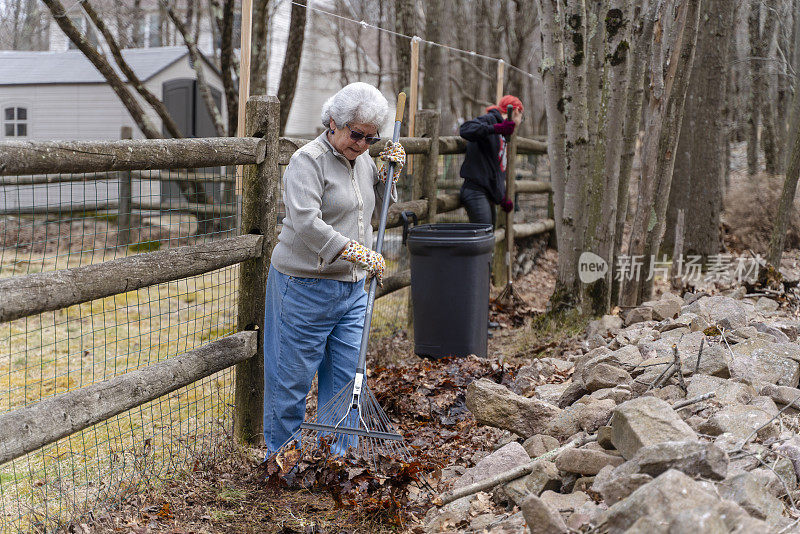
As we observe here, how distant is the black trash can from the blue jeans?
6.00ft

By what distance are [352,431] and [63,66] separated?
17602 mm

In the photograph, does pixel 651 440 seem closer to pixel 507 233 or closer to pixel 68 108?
pixel 507 233

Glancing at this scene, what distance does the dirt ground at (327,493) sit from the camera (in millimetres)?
3490

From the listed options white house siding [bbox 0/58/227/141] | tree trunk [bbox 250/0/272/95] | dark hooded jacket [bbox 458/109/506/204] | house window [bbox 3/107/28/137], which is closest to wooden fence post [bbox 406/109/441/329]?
dark hooded jacket [bbox 458/109/506/204]

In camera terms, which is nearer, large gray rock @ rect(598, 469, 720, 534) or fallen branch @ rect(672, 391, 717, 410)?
large gray rock @ rect(598, 469, 720, 534)

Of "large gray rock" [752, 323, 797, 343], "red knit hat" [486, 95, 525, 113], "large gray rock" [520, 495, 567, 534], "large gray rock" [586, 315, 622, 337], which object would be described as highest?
"red knit hat" [486, 95, 525, 113]

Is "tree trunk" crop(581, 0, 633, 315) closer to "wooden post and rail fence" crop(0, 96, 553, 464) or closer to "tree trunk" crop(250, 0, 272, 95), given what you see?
"wooden post and rail fence" crop(0, 96, 553, 464)

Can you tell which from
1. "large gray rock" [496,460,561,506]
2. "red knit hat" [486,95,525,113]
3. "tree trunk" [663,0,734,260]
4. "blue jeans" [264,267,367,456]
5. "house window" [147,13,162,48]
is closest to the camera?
"large gray rock" [496,460,561,506]

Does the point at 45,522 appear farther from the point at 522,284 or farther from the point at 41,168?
the point at 522,284

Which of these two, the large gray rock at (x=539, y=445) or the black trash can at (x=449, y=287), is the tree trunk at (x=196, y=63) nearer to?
the black trash can at (x=449, y=287)

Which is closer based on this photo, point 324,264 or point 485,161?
point 324,264

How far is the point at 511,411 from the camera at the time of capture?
14.0 feet

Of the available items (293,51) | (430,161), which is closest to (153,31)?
(293,51)

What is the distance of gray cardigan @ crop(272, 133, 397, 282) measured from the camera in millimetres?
3701
